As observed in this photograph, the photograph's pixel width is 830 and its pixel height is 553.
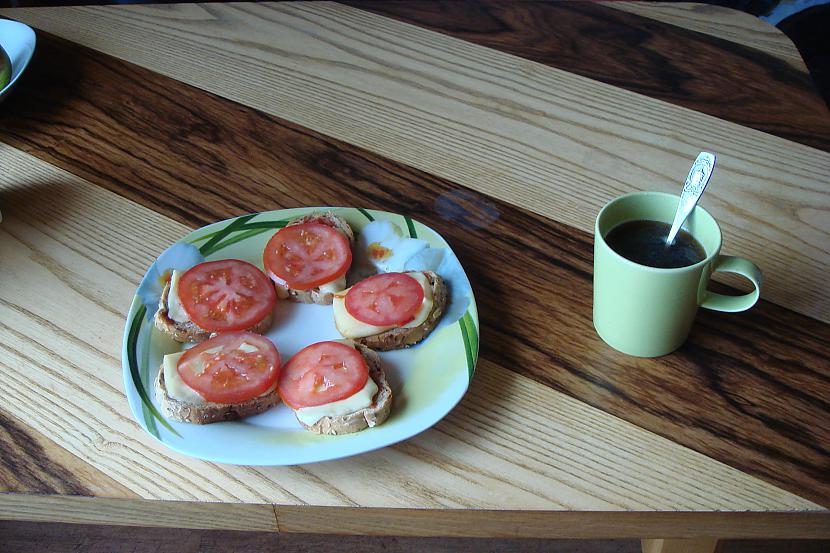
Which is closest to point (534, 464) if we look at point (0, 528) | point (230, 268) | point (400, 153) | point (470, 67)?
point (230, 268)

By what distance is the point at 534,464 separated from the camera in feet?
2.39

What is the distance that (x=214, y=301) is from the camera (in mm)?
827

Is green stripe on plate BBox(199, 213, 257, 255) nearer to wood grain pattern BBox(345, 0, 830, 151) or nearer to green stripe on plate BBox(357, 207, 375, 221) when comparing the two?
green stripe on plate BBox(357, 207, 375, 221)

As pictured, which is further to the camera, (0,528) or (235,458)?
(0,528)

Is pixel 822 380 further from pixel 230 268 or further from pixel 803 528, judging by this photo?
pixel 230 268

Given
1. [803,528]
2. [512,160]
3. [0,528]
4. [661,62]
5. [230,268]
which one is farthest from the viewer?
[0,528]

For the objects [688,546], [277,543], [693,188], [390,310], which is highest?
[693,188]

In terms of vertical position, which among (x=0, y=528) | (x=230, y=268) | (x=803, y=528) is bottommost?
(x=0, y=528)

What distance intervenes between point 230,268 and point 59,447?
0.79ft

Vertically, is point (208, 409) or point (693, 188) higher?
point (693, 188)

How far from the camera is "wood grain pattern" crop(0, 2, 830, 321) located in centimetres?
98

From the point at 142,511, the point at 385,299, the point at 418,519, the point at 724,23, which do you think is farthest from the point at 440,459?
the point at 724,23

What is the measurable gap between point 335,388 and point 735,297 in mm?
398

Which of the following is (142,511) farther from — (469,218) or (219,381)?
(469,218)
